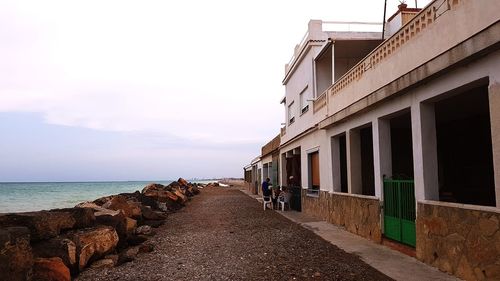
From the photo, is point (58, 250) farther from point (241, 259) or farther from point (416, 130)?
point (416, 130)

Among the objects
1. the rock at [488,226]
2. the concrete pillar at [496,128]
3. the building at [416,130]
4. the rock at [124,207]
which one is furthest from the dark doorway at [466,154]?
the rock at [124,207]

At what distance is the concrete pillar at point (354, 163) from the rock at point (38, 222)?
7852 mm

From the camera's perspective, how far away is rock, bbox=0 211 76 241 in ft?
25.4

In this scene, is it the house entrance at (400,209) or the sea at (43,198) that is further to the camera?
the sea at (43,198)

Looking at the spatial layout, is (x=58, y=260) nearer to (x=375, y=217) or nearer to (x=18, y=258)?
(x=18, y=258)

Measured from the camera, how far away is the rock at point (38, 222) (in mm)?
7750

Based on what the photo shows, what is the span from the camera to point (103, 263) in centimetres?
822

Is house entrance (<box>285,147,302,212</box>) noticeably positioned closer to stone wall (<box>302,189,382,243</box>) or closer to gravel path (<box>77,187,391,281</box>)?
stone wall (<box>302,189,382,243</box>)

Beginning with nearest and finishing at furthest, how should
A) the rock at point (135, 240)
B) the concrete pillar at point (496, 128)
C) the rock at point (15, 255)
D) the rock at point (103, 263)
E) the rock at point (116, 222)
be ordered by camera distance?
the concrete pillar at point (496, 128)
the rock at point (15, 255)
the rock at point (103, 263)
the rock at point (116, 222)
the rock at point (135, 240)

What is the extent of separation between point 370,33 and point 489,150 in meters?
5.79

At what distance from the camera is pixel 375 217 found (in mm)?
10289

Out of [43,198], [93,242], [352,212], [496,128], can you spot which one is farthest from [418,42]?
[43,198]

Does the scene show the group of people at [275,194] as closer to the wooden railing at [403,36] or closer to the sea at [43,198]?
the wooden railing at [403,36]

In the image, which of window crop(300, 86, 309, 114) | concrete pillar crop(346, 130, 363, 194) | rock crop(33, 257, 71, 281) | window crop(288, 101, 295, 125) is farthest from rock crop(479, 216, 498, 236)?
window crop(288, 101, 295, 125)
